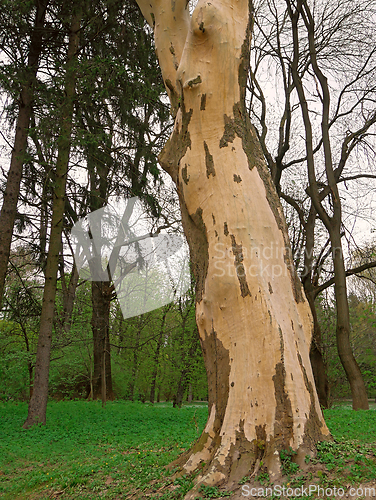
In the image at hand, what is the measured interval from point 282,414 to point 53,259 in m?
7.17

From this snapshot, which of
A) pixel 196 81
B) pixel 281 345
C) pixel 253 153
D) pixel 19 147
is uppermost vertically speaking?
pixel 19 147

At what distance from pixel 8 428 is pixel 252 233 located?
732 cm

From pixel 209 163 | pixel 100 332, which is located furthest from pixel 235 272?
pixel 100 332

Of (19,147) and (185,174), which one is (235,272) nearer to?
(185,174)

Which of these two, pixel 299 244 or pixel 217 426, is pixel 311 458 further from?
pixel 299 244

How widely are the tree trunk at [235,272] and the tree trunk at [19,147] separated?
19.2 feet

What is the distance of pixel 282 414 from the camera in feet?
8.87

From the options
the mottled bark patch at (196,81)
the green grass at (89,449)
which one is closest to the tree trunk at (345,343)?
the green grass at (89,449)

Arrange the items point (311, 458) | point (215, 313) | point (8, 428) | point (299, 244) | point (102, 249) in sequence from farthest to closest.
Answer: point (299, 244) → point (102, 249) → point (8, 428) → point (215, 313) → point (311, 458)

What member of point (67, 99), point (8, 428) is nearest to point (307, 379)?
point (8, 428)

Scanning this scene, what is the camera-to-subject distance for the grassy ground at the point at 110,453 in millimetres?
2723

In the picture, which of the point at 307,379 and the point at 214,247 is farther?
the point at 214,247

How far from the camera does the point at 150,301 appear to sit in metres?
18.2

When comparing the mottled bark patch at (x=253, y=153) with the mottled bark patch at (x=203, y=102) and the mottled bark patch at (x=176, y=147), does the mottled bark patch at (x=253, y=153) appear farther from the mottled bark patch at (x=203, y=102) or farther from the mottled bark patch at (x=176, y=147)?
the mottled bark patch at (x=176, y=147)
